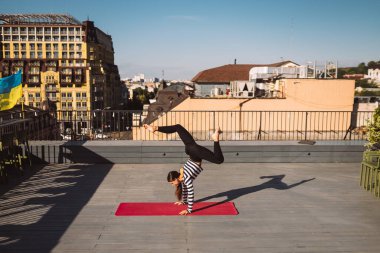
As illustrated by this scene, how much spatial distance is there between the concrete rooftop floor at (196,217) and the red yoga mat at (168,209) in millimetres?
165

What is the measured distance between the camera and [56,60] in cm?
8375

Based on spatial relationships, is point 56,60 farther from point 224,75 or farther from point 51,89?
point 224,75

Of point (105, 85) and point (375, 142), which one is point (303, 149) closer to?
point (375, 142)

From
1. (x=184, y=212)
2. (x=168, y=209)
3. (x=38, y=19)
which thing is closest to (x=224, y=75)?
(x=168, y=209)

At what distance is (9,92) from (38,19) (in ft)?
319

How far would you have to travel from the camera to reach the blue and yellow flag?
7648mm

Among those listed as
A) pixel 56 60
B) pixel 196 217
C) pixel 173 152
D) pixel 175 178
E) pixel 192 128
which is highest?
pixel 56 60

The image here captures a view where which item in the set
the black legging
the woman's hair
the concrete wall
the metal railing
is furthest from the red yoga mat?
the concrete wall

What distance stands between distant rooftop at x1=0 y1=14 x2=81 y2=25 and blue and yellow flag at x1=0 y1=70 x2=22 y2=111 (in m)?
90.4

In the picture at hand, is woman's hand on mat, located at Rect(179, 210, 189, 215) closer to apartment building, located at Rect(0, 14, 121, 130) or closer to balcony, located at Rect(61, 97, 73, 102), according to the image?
apartment building, located at Rect(0, 14, 121, 130)

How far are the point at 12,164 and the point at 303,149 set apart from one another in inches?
299

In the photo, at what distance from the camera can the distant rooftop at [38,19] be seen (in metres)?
89.8

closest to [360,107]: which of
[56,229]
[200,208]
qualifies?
[200,208]

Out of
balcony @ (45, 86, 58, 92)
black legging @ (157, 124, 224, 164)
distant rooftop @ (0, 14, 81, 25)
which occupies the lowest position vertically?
black legging @ (157, 124, 224, 164)
